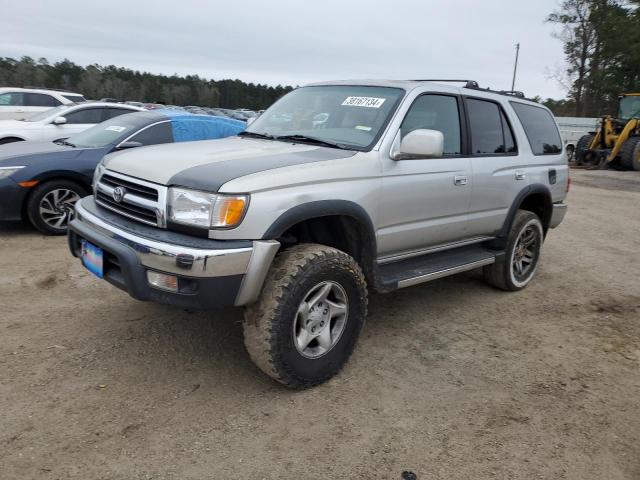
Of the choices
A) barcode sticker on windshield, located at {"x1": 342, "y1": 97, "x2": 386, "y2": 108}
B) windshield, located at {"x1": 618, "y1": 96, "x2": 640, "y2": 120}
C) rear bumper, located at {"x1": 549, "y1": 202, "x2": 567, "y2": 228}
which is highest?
windshield, located at {"x1": 618, "y1": 96, "x2": 640, "y2": 120}

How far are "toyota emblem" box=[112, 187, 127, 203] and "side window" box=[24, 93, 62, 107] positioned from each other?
12797mm

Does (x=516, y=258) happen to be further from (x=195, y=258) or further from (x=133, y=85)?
(x=133, y=85)

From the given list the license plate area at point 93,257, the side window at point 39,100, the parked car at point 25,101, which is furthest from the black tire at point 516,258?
the side window at point 39,100

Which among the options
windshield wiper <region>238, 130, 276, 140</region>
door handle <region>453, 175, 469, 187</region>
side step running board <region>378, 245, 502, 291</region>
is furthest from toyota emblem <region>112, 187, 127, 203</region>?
door handle <region>453, 175, 469, 187</region>

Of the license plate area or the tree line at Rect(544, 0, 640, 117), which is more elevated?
the tree line at Rect(544, 0, 640, 117)

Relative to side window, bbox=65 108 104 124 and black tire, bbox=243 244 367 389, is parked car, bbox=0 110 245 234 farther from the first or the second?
black tire, bbox=243 244 367 389

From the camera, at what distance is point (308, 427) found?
2.88m

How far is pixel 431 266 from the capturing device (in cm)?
409

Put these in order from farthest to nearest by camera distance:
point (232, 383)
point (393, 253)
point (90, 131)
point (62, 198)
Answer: point (90, 131) < point (62, 198) < point (393, 253) < point (232, 383)

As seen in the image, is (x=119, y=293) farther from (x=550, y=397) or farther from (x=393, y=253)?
(x=550, y=397)

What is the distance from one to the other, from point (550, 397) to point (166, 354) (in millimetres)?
2531

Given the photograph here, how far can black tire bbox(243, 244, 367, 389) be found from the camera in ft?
9.64

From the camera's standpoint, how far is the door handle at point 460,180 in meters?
4.12

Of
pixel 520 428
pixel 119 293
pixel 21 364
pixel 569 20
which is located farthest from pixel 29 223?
pixel 569 20
